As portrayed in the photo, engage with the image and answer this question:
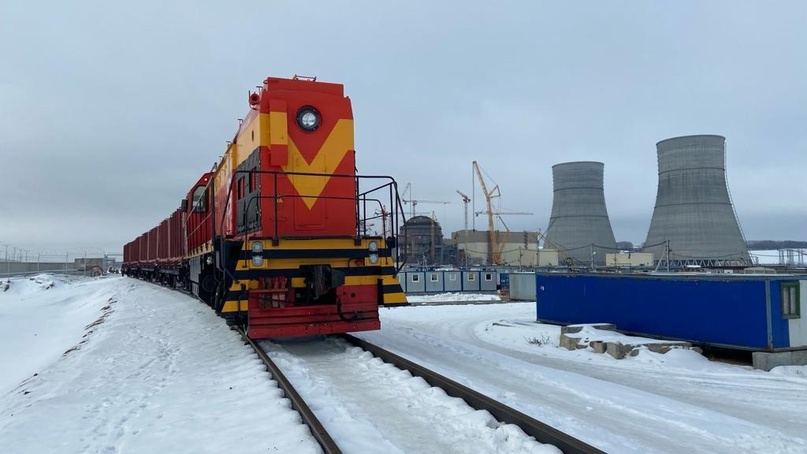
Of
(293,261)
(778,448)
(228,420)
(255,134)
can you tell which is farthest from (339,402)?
(255,134)

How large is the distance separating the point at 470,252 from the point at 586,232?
102ft

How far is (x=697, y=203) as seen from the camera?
39.8 m

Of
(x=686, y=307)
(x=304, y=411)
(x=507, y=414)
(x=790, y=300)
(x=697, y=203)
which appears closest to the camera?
(x=507, y=414)

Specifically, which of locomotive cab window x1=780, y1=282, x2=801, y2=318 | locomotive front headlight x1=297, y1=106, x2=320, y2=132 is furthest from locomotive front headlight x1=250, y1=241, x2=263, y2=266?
locomotive cab window x1=780, y1=282, x2=801, y2=318

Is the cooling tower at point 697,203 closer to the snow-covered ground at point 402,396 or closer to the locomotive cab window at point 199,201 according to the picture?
the locomotive cab window at point 199,201

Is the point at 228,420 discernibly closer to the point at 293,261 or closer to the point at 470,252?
the point at 293,261

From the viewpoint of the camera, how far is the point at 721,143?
38344mm

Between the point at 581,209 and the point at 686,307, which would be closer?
the point at 686,307

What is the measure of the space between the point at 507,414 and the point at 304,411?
165cm

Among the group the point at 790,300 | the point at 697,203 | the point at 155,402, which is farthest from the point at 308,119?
the point at 697,203

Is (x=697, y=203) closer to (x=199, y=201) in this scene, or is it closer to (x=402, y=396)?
(x=199, y=201)

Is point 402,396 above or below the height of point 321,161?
below

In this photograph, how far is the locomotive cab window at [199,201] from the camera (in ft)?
43.1

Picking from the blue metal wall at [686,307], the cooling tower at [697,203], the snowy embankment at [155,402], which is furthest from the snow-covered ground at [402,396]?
the cooling tower at [697,203]
